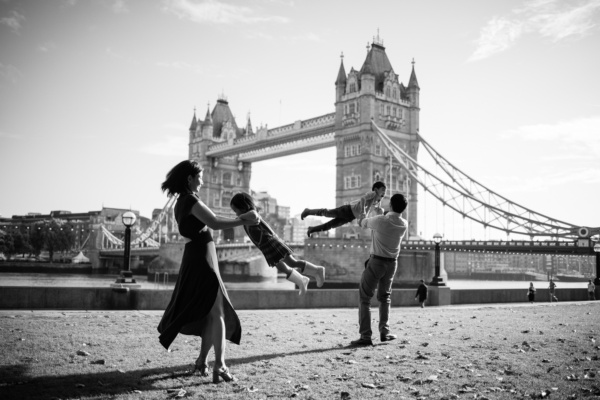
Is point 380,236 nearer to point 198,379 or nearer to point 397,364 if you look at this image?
point 397,364

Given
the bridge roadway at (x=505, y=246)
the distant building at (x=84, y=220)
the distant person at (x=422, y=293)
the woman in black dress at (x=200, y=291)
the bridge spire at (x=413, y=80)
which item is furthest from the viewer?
the distant building at (x=84, y=220)

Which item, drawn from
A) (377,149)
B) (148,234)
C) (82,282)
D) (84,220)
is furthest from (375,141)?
(84,220)

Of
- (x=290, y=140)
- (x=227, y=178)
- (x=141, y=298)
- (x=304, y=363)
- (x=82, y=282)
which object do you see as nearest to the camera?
(x=304, y=363)

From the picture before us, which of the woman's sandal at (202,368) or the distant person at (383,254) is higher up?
the distant person at (383,254)

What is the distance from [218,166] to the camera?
242 ft

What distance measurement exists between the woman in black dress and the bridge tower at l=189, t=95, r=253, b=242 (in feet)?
216

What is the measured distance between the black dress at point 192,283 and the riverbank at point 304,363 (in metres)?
0.42

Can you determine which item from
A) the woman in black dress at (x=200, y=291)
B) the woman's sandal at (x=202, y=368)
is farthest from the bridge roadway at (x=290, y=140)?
Answer: the woman's sandal at (x=202, y=368)

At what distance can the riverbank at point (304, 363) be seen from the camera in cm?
389

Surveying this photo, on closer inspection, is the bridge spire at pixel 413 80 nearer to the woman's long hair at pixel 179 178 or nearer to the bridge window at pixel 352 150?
the bridge window at pixel 352 150

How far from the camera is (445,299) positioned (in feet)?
50.2

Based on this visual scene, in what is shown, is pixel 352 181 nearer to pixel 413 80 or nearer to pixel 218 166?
pixel 413 80

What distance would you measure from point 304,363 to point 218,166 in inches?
2762

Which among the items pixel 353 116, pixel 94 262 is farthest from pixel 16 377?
pixel 94 262
